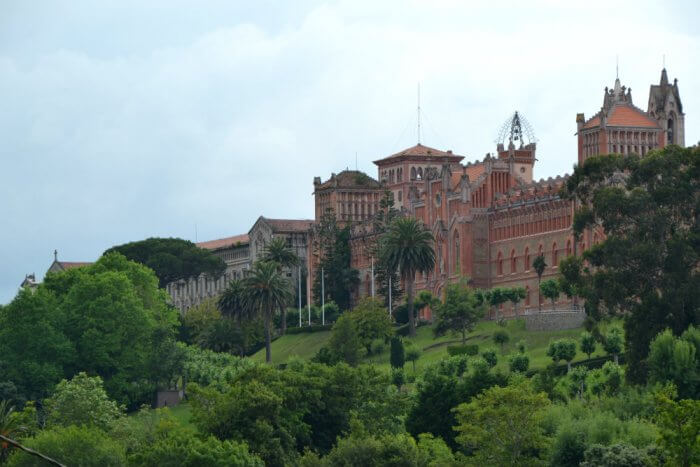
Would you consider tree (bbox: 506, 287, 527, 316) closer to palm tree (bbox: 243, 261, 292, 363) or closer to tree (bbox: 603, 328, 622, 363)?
palm tree (bbox: 243, 261, 292, 363)

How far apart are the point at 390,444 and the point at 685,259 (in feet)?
69.9

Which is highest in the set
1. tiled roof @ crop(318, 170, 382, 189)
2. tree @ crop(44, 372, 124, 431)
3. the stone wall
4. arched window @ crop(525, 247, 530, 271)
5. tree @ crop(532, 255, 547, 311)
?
tiled roof @ crop(318, 170, 382, 189)

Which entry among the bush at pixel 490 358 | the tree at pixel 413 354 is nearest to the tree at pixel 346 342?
the tree at pixel 413 354

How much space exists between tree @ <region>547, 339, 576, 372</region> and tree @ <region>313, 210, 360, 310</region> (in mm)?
56018

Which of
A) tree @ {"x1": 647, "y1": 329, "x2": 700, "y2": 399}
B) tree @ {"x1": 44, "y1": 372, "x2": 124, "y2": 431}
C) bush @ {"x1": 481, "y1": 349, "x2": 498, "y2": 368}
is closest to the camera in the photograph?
tree @ {"x1": 647, "y1": 329, "x2": 700, "y2": 399}

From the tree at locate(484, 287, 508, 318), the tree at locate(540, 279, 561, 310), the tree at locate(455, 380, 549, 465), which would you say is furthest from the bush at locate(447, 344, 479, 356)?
the tree at locate(455, 380, 549, 465)

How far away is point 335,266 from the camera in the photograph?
180125 millimetres

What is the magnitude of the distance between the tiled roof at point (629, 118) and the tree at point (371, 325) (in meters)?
22.0

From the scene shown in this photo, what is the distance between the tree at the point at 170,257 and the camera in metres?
192

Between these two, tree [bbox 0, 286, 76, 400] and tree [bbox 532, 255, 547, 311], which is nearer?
tree [bbox 0, 286, 76, 400]

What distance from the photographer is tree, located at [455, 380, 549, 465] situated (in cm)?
8719

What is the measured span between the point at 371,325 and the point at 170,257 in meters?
44.9

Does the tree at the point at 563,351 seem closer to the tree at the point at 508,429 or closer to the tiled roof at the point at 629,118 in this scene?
the tree at the point at 508,429

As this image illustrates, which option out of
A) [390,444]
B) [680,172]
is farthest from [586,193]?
[390,444]
